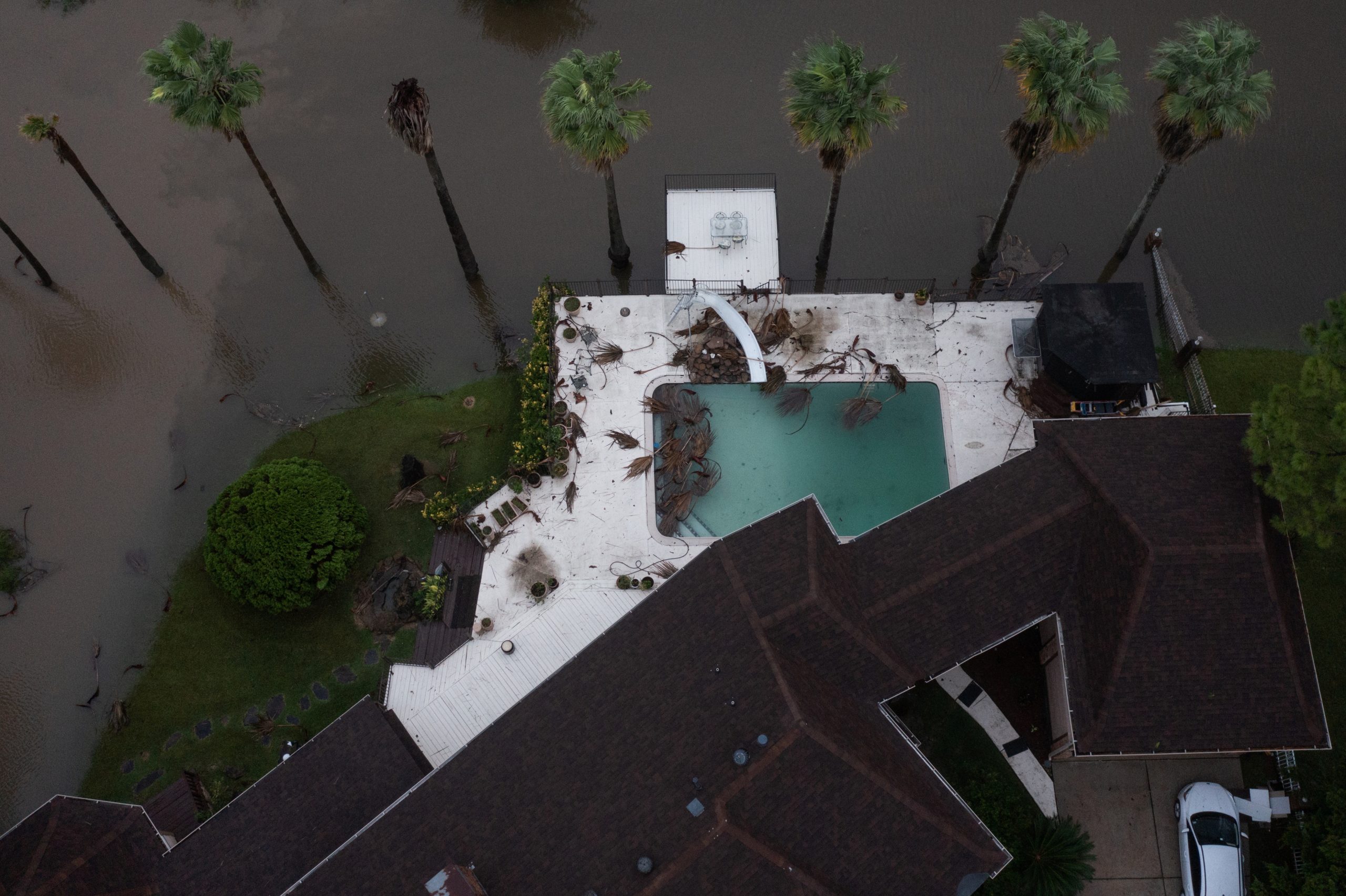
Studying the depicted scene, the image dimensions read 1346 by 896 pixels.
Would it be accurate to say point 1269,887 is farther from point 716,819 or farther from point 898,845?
point 716,819

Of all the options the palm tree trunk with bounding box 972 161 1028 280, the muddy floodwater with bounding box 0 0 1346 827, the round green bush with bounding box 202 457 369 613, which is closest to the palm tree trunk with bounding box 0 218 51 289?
the muddy floodwater with bounding box 0 0 1346 827

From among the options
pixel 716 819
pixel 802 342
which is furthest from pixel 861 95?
pixel 716 819

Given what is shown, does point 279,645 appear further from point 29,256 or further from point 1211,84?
point 1211,84

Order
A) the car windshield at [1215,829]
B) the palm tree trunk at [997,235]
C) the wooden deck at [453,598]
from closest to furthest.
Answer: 1. the car windshield at [1215,829]
2. the wooden deck at [453,598]
3. the palm tree trunk at [997,235]

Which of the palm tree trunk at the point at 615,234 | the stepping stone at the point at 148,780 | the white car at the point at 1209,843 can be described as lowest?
the stepping stone at the point at 148,780

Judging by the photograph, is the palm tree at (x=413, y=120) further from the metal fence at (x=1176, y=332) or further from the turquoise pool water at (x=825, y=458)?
the metal fence at (x=1176, y=332)

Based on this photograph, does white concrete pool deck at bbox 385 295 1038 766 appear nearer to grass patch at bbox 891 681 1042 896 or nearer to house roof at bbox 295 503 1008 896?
house roof at bbox 295 503 1008 896

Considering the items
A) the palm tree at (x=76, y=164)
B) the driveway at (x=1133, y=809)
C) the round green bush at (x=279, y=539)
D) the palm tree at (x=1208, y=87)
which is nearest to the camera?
the driveway at (x=1133, y=809)

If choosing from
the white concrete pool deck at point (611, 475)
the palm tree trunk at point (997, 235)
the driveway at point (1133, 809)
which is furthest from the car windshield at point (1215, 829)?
the palm tree trunk at point (997, 235)
